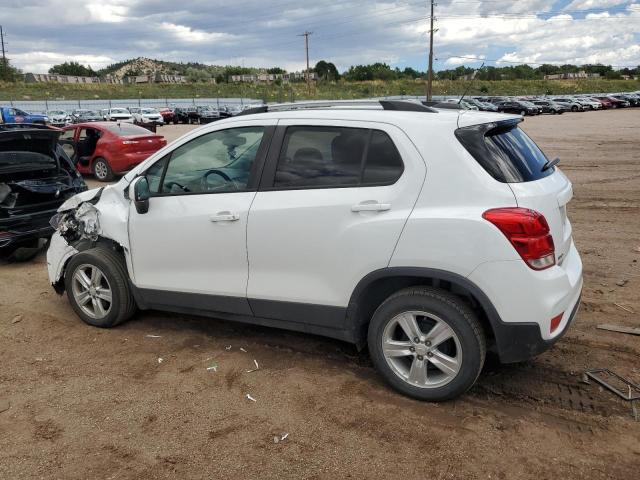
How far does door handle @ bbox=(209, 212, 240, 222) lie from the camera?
367 centimetres

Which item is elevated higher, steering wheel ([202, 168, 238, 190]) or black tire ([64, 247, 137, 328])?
steering wheel ([202, 168, 238, 190])

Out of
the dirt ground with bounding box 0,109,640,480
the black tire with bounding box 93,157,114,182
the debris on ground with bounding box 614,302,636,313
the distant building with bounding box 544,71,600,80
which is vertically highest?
the distant building with bounding box 544,71,600,80

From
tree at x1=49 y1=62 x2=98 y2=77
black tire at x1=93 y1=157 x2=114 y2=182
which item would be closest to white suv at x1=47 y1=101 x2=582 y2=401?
black tire at x1=93 y1=157 x2=114 y2=182

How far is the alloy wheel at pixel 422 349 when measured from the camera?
316 centimetres

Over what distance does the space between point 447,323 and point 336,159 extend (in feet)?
4.06

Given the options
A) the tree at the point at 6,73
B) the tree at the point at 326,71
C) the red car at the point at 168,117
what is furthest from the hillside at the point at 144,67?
the red car at the point at 168,117

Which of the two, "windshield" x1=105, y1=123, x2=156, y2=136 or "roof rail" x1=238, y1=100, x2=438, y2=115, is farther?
"windshield" x1=105, y1=123, x2=156, y2=136

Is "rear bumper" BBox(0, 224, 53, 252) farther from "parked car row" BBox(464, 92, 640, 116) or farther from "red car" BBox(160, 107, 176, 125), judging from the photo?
"parked car row" BBox(464, 92, 640, 116)

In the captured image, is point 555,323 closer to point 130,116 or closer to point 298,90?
point 130,116

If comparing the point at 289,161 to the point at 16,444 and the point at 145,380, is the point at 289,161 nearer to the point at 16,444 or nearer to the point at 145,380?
the point at 145,380

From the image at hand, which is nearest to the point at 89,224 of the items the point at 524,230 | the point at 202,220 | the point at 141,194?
the point at 141,194

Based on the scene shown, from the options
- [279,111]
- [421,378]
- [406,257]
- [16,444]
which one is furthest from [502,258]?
[16,444]

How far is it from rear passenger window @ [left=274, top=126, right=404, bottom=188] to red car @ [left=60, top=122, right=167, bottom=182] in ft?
35.3

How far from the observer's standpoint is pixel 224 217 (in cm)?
370
